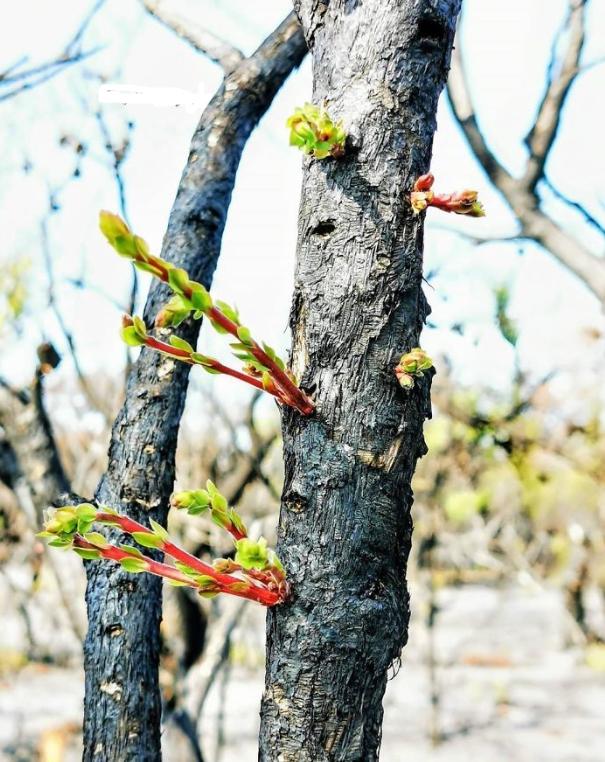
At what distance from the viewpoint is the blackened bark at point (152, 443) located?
149 cm

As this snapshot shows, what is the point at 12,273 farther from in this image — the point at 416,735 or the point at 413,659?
the point at 413,659

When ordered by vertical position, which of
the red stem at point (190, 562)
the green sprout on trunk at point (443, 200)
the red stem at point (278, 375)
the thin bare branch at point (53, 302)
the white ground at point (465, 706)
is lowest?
the white ground at point (465, 706)

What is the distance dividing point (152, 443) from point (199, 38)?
1.19 metres

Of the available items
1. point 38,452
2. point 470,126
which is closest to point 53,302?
point 38,452

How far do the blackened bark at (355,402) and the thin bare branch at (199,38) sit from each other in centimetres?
90

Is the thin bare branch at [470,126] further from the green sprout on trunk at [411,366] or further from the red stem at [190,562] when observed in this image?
the red stem at [190,562]

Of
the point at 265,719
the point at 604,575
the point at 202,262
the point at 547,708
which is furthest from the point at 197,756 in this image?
the point at 604,575

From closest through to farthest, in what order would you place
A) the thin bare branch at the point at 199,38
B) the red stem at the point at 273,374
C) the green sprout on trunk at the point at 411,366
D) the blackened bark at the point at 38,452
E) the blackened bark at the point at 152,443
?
the red stem at the point at 273,374 < the green sprout on trunk at the point at 411,366 < the blackened bark at the point at 152,443 < the thin bare branch at the point at 199,38 < the blackened bark at the point at 38,452

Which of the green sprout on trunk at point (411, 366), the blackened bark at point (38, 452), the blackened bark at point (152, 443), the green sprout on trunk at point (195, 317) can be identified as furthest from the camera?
the blackened bark at point (38, 452)

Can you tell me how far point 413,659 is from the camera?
1245 centimetres

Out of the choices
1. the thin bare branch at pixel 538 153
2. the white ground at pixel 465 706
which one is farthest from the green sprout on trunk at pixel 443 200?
the white ground at pixel 465 706

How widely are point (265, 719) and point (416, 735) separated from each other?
8292mm

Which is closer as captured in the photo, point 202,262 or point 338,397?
point 338,397

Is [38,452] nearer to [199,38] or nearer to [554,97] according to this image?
[199,38]
